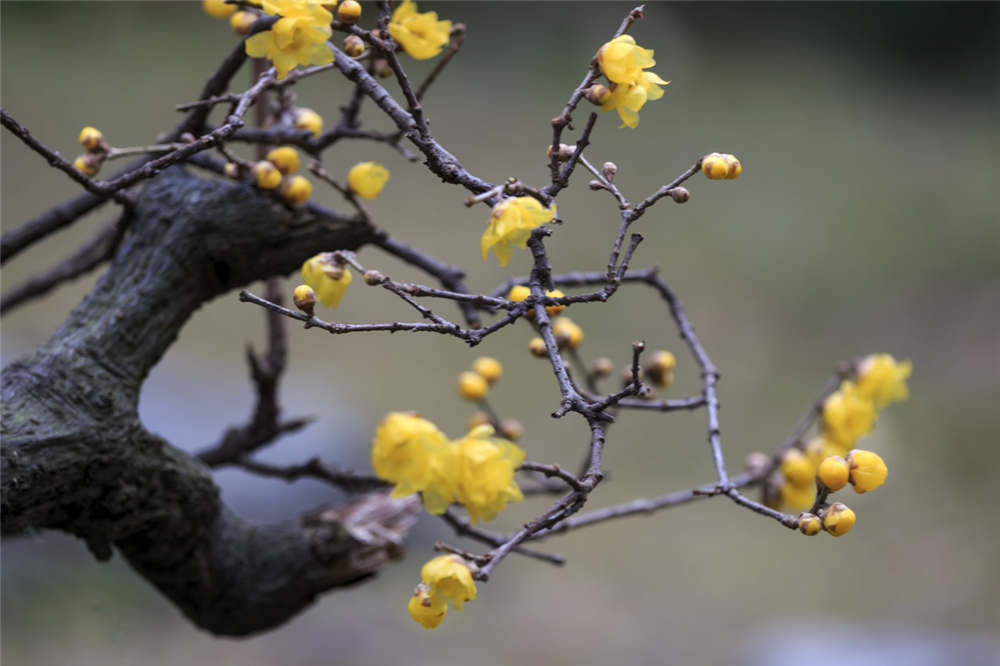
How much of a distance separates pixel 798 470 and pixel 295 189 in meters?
0.37

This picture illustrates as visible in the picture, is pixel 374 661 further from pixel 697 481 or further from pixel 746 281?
pixel 746 281

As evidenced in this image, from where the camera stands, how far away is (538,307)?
0.36m

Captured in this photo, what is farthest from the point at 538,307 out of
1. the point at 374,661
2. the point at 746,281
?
the point at 746,281

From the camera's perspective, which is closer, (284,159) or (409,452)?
(409,452)

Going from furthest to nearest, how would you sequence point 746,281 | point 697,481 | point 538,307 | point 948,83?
point 948,83 → point 746,281 → point 697,481 → point 538,307

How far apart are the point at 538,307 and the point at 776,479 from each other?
310mm

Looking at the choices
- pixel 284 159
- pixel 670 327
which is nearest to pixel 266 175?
pixel 284 159

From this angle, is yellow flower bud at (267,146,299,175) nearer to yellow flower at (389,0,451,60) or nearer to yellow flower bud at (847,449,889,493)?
yellow flower at (389,0,451,60)

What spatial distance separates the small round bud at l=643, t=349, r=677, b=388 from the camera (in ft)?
1.95

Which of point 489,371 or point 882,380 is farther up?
point 882,380

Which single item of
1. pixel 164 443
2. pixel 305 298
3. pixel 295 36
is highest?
pixel 295 36

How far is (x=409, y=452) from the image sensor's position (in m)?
0.37

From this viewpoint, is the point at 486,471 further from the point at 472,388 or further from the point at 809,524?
the point at 472,388

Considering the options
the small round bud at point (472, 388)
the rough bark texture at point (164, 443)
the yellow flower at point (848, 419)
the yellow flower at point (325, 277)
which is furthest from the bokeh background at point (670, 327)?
the yellow flower at point (848, 419)
